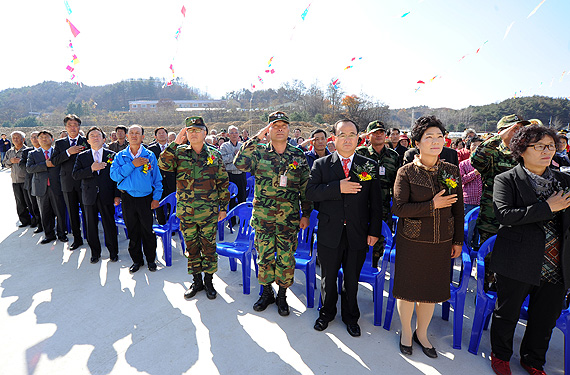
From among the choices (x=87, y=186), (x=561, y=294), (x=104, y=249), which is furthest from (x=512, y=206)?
(x=104, y=249)

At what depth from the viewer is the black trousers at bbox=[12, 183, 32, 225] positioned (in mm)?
5734

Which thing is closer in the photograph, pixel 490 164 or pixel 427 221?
pixel 427 221

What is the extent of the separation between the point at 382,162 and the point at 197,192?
2.19 metres

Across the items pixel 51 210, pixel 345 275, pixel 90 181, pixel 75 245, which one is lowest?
pixel 75 245

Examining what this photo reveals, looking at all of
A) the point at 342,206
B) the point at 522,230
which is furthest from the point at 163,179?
the point at 522,230

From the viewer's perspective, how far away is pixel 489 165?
3.19 metres

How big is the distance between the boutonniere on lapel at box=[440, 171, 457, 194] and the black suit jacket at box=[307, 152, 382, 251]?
1.73 feet

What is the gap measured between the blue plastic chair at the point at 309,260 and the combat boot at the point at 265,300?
1.24ft

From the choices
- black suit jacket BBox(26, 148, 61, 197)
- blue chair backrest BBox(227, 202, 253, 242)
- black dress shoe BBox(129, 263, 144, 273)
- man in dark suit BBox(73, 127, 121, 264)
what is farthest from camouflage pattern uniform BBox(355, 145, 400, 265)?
black suit jacket BBox(26, 148, 61, 197)

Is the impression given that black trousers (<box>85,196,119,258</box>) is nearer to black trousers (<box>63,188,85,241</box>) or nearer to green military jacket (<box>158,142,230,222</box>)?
black trousers (<box>63,188,85,241</box>)

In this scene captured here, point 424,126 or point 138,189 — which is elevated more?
point 424,126

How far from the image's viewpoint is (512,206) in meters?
2.07

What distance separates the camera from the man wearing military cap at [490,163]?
3086 mm

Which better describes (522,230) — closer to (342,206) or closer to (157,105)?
(342,206)
